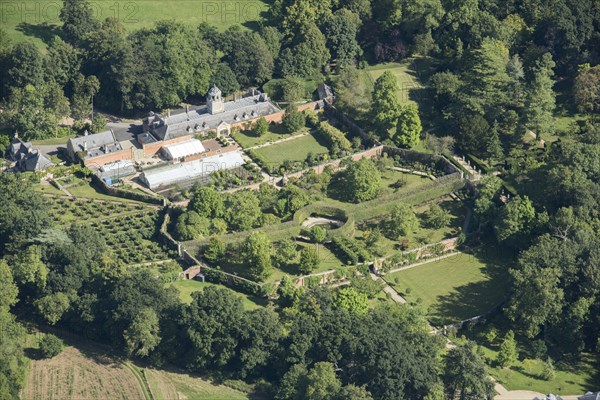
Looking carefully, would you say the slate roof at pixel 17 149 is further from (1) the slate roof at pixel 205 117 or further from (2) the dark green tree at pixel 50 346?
(2) the dark green tree at pixel 50 346

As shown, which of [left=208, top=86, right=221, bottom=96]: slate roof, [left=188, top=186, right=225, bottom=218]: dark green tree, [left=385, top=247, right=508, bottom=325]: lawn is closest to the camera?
[left=385, top=247, right=508, bottom=325]: lawn

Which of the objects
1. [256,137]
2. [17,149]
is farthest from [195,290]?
[17,149]

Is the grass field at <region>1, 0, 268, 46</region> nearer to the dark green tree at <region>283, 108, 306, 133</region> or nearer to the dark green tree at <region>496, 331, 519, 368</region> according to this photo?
the dark green tree at <region>283, 108, 306, 133</region>

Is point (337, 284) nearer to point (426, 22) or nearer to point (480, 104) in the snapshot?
point (480, 104)

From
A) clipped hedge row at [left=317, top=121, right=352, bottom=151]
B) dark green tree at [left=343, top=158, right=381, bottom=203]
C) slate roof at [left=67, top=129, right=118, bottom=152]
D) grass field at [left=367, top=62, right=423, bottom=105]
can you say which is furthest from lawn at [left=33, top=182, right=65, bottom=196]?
grass field at [left=367, top=62, right=423, bottom=105]

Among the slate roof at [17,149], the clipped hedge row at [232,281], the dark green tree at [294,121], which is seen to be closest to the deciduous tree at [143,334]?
the clipped hedge row at [232,281]

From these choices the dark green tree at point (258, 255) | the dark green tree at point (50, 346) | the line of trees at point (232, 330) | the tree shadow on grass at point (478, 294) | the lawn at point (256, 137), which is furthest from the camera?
the lawn at point (256, 137)
